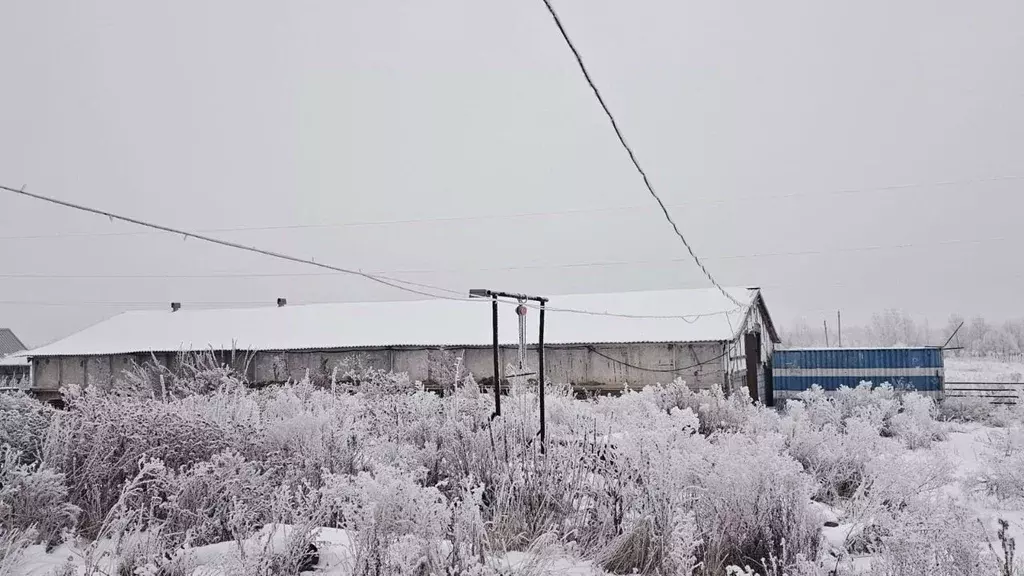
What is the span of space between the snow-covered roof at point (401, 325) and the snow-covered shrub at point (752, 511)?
52.2 ft

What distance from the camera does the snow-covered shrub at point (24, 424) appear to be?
643cm

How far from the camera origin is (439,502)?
4.88 metres

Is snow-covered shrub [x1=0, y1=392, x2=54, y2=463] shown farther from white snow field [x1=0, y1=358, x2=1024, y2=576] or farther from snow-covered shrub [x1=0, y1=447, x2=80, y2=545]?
snow-covered shrub [x1=0, y1=447, x2=80, y2=545]

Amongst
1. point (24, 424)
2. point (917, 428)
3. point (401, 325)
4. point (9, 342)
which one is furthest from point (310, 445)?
point (9, 342)

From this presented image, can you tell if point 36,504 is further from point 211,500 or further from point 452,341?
point 452,341

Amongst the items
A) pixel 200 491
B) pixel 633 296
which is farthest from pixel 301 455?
pixel 633 296

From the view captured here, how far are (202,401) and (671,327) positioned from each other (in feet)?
54.6

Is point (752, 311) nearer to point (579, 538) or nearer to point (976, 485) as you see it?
point (976, 485)

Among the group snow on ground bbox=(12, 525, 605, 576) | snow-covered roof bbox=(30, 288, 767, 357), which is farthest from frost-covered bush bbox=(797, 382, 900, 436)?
snow on ground bbox=(12, 525, 605, 576)

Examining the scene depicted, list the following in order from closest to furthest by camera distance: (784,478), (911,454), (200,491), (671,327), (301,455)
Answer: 1. (200,491)
2. (784,478)
3. (301,455)
4. (911,454)
5. (671,327)

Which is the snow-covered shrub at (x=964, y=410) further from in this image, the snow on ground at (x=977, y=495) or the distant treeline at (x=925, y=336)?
the distant treeline at (x=925, y=336)

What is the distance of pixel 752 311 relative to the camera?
2592 centimetres

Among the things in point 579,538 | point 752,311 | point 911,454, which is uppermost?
point 752,311

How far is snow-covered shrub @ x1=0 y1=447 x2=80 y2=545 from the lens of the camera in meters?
4.80
